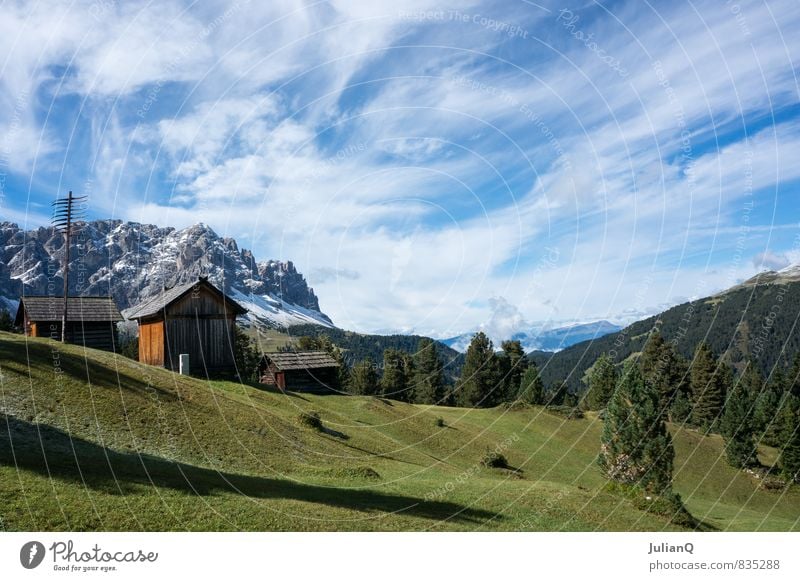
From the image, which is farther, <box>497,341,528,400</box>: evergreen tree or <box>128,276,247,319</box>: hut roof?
<box>497,341,528,400</box>: evergreen tree

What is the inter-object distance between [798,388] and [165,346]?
353 ft

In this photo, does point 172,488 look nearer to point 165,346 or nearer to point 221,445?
point 221,445

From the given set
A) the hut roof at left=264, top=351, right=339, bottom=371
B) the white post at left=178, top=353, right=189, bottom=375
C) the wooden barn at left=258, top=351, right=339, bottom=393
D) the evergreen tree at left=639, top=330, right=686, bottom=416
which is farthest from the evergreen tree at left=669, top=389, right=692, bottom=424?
the white post at left=178, top=353, right=189, bottom=375

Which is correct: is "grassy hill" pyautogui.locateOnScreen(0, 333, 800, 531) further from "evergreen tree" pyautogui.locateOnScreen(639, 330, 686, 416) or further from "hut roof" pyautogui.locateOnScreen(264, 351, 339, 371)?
"evergreen tree" pyautogui.locateOnScreen(639, 330, 686, 416)

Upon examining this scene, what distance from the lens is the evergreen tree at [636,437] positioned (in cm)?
3069

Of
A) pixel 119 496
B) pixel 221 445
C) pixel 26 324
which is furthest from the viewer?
pixel 26 324

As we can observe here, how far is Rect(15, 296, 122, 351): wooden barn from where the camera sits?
44.5 metres

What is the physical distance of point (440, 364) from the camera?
10369cm

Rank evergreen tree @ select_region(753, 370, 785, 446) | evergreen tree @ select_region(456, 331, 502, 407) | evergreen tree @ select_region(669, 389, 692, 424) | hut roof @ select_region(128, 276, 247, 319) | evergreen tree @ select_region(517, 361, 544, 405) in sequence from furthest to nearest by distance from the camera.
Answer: evergreen tree @ select_region(456, 331, 502, 407), evergreen tree @ select_region(669, 389, 692, 424), evergreen tree @ select_region(517, 361, 544, 405), evergreen tree @ select_region(753, 370, 785, 446), hut roof @ select_region(128, 276, 247, 319)

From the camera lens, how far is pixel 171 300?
3950 centimetres

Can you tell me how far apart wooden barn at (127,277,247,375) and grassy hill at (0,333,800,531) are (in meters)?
4.02

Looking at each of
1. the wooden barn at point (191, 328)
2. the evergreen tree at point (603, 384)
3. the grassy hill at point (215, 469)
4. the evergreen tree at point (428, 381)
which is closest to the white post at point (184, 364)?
the wooden barn at point (191, 328)

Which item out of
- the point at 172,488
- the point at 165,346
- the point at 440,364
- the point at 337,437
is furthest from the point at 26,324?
the point at 440,364

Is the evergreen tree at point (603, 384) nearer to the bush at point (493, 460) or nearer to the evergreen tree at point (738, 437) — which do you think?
the evergreen tree at point (738, 437)
